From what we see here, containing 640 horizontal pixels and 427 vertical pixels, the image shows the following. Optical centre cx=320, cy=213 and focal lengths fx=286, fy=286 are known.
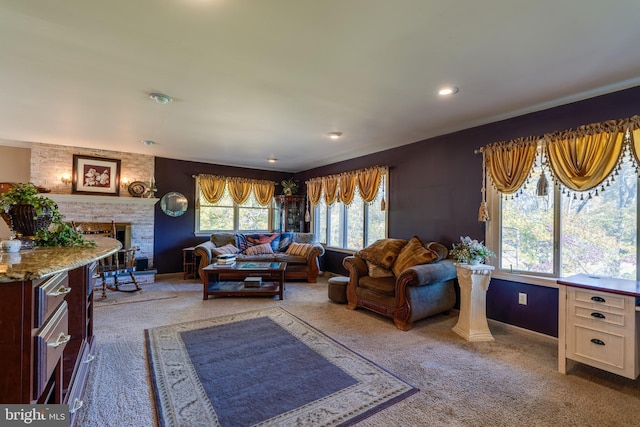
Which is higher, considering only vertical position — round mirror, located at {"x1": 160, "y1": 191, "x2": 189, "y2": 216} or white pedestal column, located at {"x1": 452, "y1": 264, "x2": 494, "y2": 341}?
round mirror, located at {"x1": 160, "y1": 191, "x2": 189, "y2": 216}

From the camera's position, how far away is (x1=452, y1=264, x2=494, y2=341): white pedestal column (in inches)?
118

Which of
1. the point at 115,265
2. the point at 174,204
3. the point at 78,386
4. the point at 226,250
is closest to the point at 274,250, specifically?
the point at 226,250

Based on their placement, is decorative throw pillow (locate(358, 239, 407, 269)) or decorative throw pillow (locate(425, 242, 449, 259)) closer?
decorative throw pillow (locate(425, 242, 449, 259))

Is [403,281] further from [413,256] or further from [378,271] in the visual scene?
[378,271]

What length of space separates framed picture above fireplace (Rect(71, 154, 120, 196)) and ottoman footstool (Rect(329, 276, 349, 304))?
4.48 metres

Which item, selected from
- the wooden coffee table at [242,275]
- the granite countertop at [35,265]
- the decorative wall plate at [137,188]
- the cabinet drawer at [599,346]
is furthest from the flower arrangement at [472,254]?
the decorative wall plate at [137,188]

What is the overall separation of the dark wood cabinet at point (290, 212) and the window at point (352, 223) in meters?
0.44

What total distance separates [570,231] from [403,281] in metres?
1.74

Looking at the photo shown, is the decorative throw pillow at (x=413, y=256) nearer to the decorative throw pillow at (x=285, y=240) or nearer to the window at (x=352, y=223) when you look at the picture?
the window at (x=352, y=223)

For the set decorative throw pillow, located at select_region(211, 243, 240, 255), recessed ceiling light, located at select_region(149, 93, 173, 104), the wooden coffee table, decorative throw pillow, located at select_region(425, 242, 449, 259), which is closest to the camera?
recessed ceiling light, located at select_region(149, 93, 173, 104)

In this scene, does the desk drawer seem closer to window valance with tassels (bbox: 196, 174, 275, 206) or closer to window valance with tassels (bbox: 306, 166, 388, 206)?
window valance with tassels (bbox: 306, 166, 388, 206)

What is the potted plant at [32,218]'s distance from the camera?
1697mm

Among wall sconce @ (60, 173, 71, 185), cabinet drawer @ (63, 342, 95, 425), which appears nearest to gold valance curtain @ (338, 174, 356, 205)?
cabinet drawer @ (63, 342, 95, 425)

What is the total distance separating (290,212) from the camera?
6809 mm
